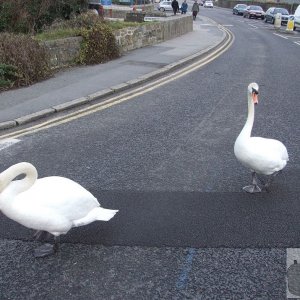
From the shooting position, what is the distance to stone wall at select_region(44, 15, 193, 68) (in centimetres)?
1327

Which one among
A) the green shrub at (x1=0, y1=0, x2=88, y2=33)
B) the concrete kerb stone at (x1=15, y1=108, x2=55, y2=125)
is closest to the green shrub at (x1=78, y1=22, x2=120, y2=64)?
the green shrub at (x1=0, y1=0, x2=88, y2=33)

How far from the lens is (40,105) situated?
31.2 ft

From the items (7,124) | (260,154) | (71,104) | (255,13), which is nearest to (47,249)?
(260,154)

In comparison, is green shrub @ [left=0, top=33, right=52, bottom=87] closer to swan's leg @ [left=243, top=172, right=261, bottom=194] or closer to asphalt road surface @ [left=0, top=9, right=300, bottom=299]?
asphalt road surface @ [left=0, top=9, right=300, bottom=299]

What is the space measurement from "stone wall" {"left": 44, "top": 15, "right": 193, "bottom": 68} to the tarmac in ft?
1.22

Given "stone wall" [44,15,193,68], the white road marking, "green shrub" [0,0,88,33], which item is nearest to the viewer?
the white road marking

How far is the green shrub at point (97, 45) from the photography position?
14336mm

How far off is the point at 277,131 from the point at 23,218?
18.5 ft

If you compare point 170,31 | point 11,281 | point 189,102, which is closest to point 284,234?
point 11,281

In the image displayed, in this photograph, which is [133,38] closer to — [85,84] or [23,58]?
[85,84]

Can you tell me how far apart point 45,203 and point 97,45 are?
11.7m

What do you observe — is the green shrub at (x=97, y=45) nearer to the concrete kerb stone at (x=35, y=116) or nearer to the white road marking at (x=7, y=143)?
the concrete kerb stone at (x=35, y=116)

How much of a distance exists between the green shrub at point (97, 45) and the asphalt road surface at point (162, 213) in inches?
217

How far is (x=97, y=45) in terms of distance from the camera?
14.8m
